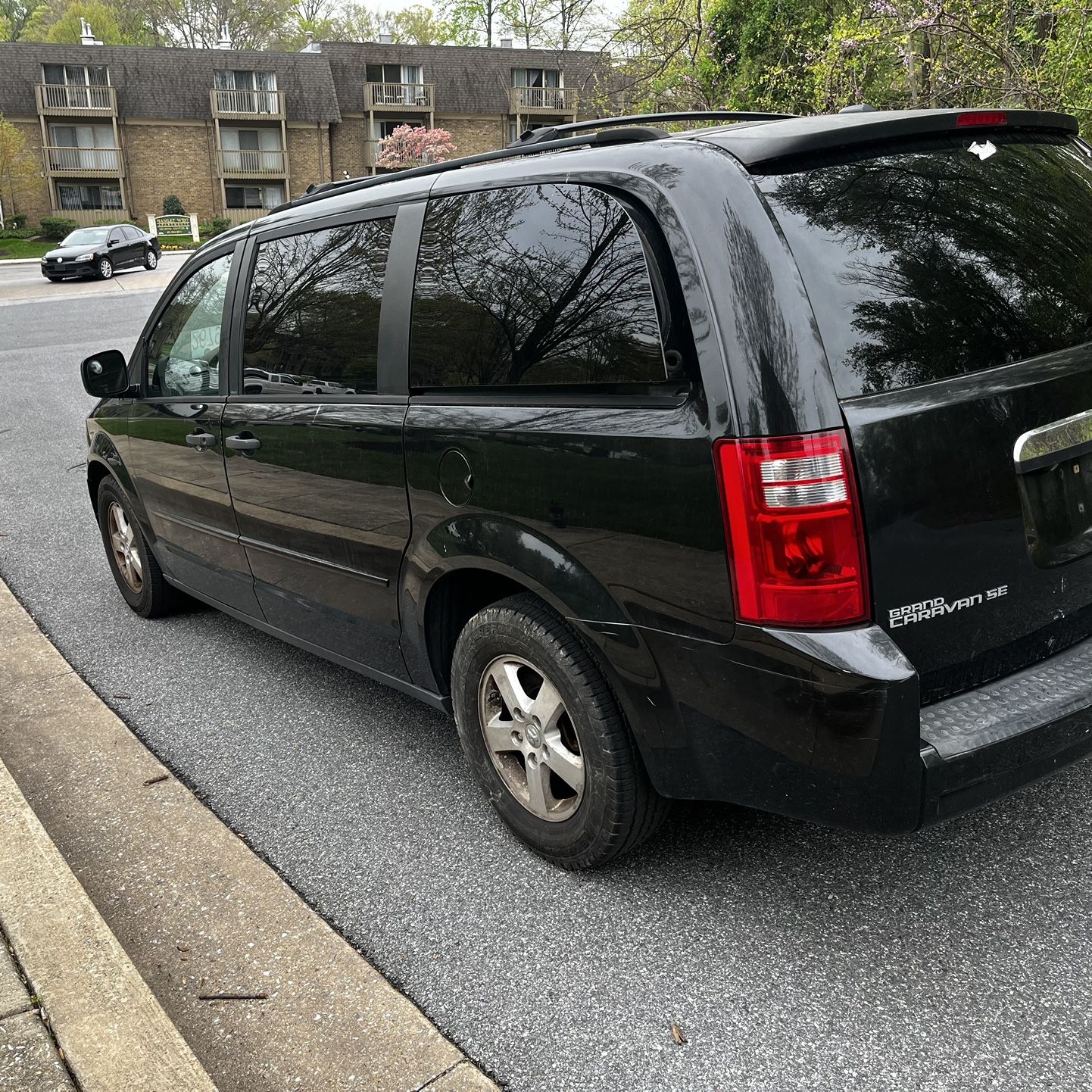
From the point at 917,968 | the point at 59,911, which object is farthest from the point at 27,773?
the point at 917,968

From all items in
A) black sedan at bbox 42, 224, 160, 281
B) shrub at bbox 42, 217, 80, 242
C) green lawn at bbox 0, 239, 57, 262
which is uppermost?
shrub at bbox 42, 217, 80, 242

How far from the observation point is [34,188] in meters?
52.6

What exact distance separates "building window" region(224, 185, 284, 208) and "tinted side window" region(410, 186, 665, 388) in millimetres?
56728

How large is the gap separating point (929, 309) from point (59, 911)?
271 centimetres

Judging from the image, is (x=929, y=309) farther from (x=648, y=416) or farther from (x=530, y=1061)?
(x=530, y=1061)

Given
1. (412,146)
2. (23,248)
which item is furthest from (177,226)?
(412,146)

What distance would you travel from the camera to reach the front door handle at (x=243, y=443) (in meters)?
4.02

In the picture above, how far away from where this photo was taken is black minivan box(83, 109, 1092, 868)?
237 cm

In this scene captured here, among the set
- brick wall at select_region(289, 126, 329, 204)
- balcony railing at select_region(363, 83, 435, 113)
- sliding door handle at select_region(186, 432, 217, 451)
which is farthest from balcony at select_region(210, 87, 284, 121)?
sliding door handle at select_region(186, 432, 217, 451)

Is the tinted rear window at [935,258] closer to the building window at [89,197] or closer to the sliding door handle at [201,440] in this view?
the sliding door handle at [201,440]

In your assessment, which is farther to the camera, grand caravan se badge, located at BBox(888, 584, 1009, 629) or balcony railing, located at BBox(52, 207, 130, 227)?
balcony railing, located at BBox(52, 207, 130, 227)

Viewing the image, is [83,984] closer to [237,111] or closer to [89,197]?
[89,197]

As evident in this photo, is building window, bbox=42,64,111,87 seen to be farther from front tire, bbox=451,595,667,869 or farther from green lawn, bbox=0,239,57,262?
front tire, bbox=451,595,667,869

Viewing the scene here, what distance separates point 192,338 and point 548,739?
262 cm
